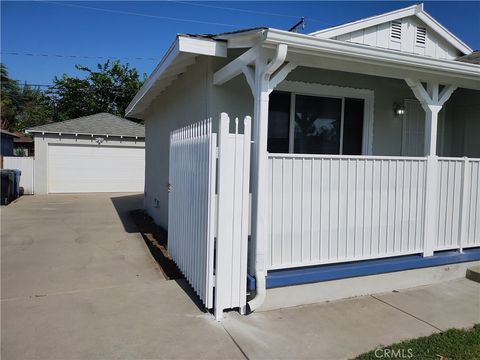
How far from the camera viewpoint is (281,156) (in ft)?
13.8

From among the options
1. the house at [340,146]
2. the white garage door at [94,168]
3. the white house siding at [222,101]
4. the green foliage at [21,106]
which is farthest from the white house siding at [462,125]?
the green foliage at [21,106]

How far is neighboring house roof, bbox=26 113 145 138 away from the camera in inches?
683

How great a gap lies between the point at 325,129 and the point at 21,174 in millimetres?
15495

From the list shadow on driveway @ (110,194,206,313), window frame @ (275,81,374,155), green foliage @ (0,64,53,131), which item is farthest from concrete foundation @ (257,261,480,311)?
green foliage @ (0,64,53,131)

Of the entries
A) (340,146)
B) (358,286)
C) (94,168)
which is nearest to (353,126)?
(340,146)

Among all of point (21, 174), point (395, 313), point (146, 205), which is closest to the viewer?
point (395, 313)

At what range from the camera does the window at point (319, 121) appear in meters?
6.12

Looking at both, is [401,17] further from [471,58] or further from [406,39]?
[471,58]

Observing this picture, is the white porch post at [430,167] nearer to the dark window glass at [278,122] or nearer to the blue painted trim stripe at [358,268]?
the blue painted trim stripe at [358,268]

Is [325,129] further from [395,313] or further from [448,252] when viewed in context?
[395,313]

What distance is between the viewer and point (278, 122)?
20.1ft

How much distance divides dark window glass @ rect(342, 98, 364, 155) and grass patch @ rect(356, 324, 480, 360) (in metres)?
3.68

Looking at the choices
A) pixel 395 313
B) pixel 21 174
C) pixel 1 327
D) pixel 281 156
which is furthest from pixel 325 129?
pixel 21 174

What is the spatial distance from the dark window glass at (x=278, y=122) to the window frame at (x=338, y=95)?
7 cm
